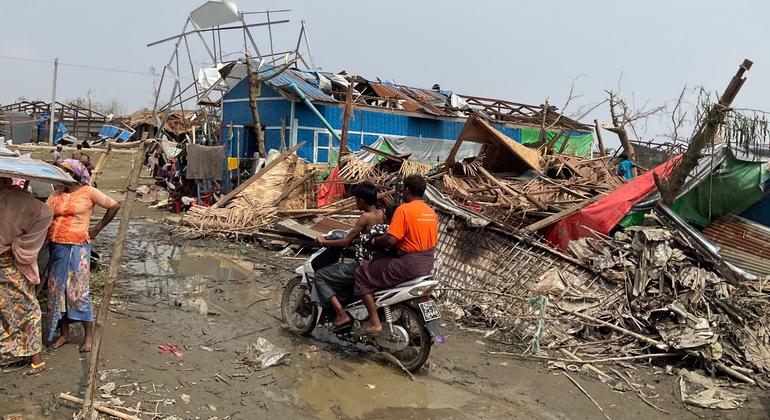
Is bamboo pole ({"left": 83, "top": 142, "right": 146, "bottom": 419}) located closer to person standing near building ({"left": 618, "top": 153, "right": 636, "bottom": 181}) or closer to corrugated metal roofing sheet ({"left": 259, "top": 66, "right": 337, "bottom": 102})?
person standing near building ({"left": 618, "top": 153, "right": 636, "bottom": 181})

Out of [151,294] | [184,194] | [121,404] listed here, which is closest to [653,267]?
[121,404]

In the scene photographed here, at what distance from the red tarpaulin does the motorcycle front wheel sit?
4033mm

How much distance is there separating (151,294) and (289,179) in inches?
266

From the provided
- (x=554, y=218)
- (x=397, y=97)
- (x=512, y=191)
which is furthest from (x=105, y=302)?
(x=397, y=97)

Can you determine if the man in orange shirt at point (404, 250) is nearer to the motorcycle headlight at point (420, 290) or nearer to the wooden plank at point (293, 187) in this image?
the motorcycle headlight at point (420, 290)

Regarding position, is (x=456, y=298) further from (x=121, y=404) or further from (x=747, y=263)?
(x=121, y=404)

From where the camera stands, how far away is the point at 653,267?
655cm

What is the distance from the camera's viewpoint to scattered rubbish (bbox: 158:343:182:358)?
497cm

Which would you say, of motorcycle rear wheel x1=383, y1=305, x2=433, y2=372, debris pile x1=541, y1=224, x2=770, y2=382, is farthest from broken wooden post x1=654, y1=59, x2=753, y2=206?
motorcycle rear wheel x1=383, y1=305, x2=433, y2=372

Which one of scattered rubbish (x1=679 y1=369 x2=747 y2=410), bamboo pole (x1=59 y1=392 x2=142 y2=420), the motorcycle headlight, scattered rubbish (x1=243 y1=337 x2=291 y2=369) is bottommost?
scattered rubbish (x1=679 y1=369 x2=747 y2=410)

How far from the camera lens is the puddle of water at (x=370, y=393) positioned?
4.27m

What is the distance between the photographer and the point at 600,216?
306 inches

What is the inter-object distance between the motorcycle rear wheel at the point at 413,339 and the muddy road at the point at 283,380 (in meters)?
Answer: 0.13

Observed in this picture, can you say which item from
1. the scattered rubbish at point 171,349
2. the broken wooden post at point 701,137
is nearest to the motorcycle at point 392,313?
the scattered rubbish at point 171,349
